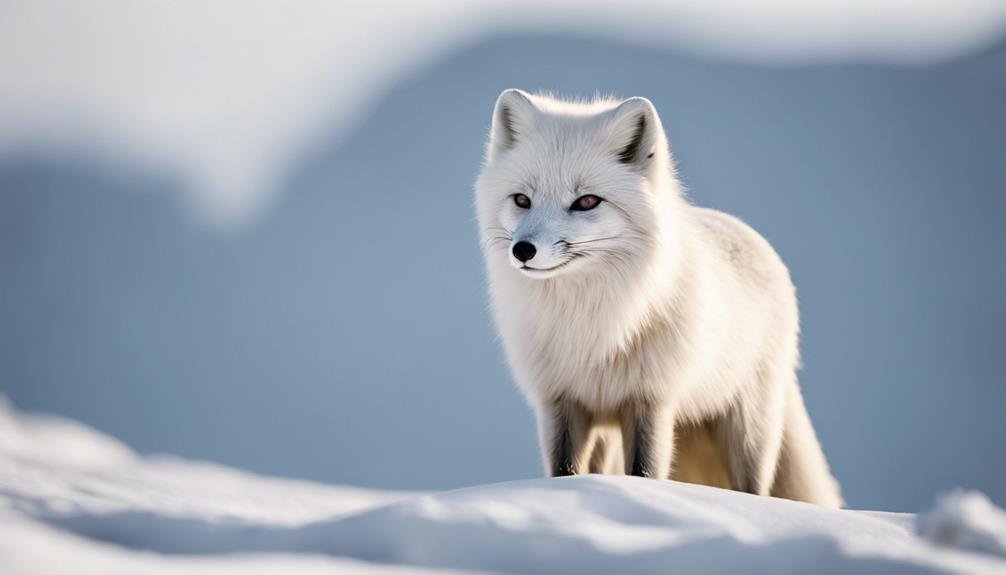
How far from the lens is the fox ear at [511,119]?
241 cm

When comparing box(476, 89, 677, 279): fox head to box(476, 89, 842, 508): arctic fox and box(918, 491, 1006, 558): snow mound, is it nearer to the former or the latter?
box(476, 89, 842, 508): arctic fox

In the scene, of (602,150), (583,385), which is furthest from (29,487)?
(602,150)

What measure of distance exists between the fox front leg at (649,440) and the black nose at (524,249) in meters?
0.61

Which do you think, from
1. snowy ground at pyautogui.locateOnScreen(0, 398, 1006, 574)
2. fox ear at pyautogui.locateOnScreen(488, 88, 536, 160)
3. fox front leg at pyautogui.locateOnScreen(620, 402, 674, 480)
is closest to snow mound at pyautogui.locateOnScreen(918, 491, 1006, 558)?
snowy ground at pyautogui.locateOnScreen(0, 398, 1006, 574)

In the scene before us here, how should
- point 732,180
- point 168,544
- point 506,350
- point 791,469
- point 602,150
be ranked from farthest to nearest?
point 732,180
point 791,469
point 506,350
point 602,150
point 168,544

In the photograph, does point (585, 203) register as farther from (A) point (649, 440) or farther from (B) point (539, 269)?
(A) point (649, 440)

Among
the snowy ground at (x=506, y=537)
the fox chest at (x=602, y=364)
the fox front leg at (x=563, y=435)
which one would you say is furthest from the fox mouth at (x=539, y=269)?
the snowy ground at (x=506, y=537)

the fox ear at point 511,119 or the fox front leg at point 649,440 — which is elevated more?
the fox ear at point 511,119

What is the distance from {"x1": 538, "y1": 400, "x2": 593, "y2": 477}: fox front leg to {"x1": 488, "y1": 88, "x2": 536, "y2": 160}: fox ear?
30.2 inches

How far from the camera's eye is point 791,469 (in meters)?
3.01

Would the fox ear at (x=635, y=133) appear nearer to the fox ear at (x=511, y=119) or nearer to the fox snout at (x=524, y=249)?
the fox ear at (x=511, y=119)

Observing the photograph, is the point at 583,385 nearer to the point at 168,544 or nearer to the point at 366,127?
the point at 168,544

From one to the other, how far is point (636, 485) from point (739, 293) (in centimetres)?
120

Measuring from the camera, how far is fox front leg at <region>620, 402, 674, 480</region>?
2.37 metres
